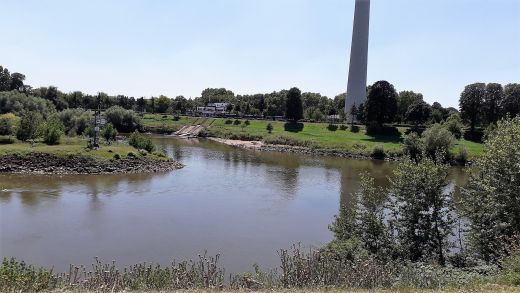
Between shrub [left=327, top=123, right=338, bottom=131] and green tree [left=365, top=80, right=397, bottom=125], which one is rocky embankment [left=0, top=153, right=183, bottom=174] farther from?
green tree [left=365, top=80, right=397, bottom=125]

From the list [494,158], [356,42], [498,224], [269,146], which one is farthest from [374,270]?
[356,42]

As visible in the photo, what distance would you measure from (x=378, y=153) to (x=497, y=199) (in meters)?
50.6

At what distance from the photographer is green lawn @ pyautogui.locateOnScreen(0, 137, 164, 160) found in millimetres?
41344

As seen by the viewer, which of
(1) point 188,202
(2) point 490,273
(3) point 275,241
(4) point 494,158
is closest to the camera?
(2) point 490,273

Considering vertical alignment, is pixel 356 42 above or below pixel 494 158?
above

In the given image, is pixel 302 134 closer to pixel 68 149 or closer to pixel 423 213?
pixel 68 149

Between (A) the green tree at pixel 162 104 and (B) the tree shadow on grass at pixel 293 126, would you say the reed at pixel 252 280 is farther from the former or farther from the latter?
(A) the green tree at pixel 162 104

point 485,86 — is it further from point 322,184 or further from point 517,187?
point 517,187

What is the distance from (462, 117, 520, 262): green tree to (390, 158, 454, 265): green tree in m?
0.98

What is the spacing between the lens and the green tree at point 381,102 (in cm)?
8238

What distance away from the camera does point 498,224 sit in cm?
1567

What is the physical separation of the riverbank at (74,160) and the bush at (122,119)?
1550 inches

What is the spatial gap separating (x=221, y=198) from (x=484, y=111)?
61.3m

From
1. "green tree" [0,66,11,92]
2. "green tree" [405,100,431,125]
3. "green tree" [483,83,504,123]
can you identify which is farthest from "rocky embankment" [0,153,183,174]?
"green tree" [0,66,11,92]
